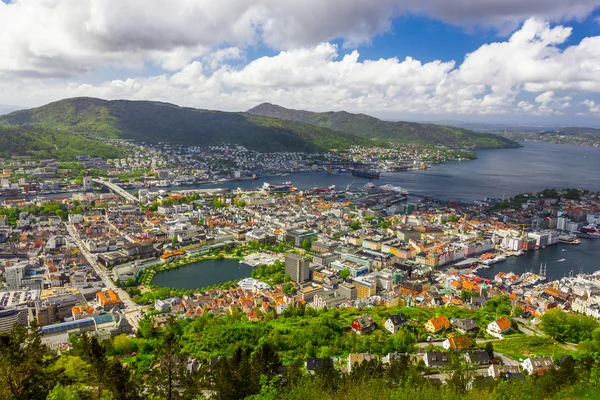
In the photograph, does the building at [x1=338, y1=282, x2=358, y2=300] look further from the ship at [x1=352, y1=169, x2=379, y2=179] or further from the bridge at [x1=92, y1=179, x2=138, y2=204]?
the ship at [x1=352, y1=169, x2=379, y2=179]

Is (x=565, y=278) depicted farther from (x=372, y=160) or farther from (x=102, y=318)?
(x=372, y=160)

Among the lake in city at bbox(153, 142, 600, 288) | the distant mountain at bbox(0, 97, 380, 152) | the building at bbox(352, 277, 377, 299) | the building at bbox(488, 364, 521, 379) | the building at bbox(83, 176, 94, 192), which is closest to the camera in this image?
the building at bbox(488, 364, 521, 379)

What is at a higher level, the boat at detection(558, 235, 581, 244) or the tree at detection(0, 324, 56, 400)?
the tree at detection(0, 324, 56, 400)

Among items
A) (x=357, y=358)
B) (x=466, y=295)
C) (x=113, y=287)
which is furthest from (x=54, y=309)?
(x=466, y=295)

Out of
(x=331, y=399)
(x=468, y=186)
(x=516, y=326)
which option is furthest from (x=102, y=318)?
(x=468, y=186)

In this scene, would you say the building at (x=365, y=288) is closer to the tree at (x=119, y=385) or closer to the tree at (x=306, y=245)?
the tree at (x=306, y=245)

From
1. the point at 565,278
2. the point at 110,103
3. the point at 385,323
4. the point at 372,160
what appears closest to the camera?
the point at 385,323

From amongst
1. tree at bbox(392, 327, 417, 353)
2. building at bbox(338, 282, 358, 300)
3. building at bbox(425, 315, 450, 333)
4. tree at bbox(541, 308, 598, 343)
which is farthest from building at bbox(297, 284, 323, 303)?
tree at bbox(541, 308, 598, 343)
